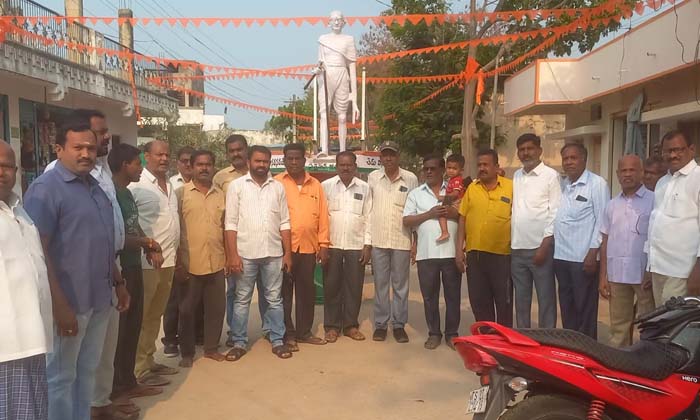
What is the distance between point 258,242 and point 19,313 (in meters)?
2.83

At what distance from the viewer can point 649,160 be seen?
204 inches

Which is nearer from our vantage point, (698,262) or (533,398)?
(533,398)

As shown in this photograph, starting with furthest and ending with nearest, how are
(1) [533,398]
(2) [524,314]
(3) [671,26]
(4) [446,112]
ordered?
1. (4) [446,112]
2. (3) [671,26]
3. (2) [524,314]
4. (1) [533,398]

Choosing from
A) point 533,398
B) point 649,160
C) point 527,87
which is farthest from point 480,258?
point 527,87

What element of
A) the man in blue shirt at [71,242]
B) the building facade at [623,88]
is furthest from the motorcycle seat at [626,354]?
the building facade at [623,88]

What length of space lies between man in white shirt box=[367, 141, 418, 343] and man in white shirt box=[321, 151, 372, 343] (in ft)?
0.35

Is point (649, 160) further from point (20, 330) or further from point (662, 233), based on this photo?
point (20, 330)

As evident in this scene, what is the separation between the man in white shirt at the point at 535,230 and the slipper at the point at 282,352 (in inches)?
79.3

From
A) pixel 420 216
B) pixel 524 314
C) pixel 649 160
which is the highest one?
pixel 649 160

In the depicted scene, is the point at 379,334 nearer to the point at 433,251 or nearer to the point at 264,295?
the point at 433,251

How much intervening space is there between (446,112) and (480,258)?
17268 mm

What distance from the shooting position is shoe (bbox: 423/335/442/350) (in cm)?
550

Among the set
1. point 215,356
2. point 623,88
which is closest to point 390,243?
point 215,356

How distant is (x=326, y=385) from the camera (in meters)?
4.57
